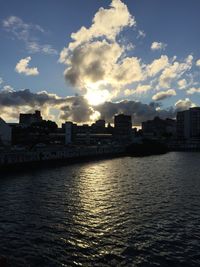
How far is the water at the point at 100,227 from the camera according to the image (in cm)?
2181

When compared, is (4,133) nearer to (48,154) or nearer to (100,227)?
(48,154)

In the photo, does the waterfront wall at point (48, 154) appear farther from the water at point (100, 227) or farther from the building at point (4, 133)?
the water at point (100, 227)

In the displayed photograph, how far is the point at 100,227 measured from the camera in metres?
28.8

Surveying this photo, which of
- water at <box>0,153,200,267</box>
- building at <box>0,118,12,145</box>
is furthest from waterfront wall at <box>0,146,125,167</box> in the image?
water at <box>0,153,200,267</box>

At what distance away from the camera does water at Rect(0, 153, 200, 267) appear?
71.6 feet

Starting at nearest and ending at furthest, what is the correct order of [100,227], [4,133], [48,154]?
1. [100,227]
2. [48,154]
3. [4,133]

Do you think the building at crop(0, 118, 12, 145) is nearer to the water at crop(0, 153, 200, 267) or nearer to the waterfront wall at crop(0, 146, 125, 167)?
the waterfront wall at crop(0, 146, 125, 167)

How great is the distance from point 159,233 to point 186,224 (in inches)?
166

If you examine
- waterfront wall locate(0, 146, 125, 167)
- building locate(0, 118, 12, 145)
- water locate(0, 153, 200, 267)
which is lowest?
water locate(0, 153, 200, 267)

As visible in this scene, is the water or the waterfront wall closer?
the water

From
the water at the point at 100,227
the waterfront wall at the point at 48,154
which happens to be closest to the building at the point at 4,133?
the waterfront wall at the point at 48,154

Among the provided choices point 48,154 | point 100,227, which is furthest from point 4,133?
point 100,227

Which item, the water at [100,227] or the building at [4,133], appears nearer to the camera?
the water at [100,227]

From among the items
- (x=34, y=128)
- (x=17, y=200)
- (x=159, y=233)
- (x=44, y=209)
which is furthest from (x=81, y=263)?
(x=34, y=128)
